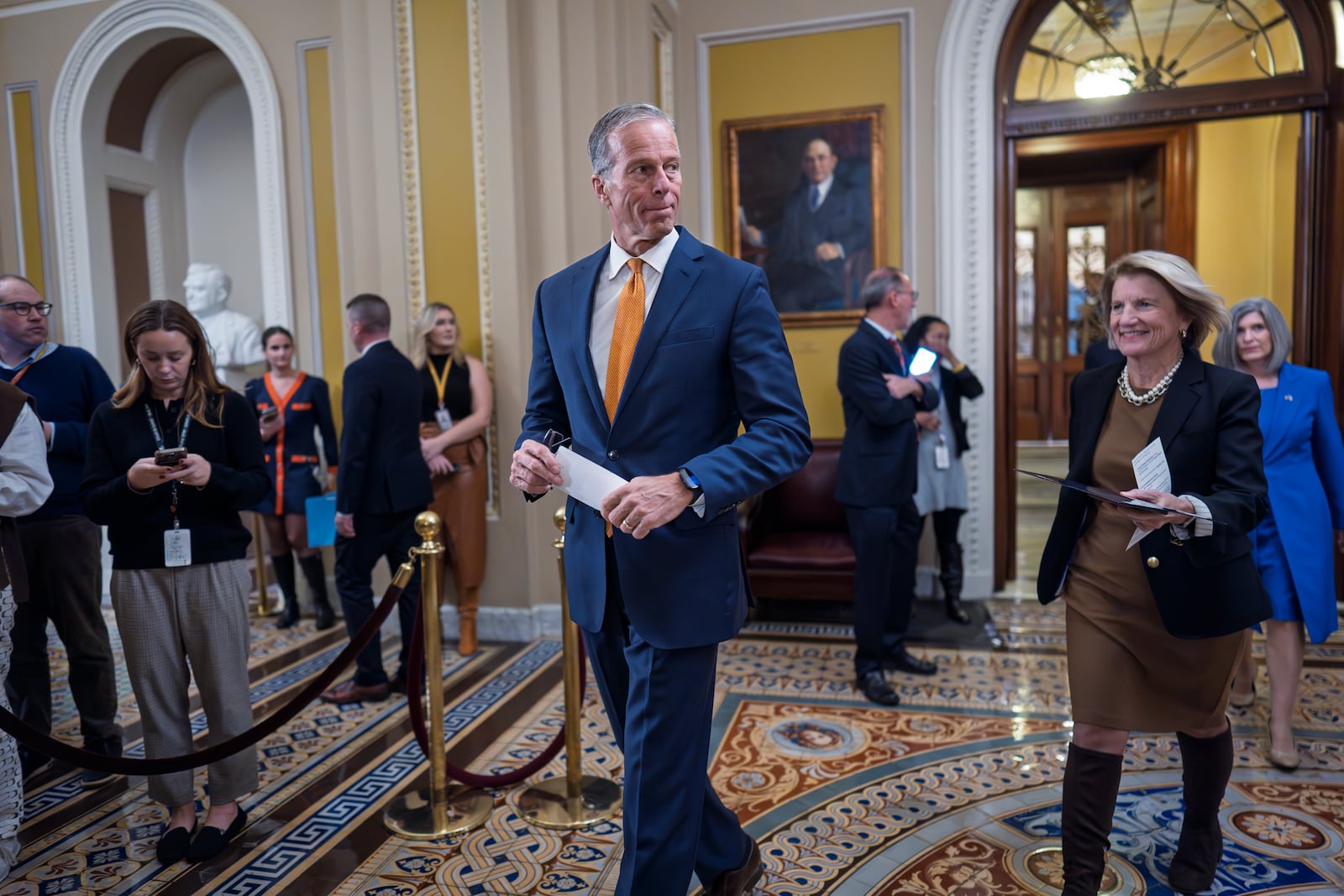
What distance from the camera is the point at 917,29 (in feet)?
18.7

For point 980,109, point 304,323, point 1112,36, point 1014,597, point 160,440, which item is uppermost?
point 1112,36

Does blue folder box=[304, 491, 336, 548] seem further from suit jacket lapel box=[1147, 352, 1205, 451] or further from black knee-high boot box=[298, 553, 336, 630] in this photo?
suit jacket lapel box=[1147, 352, 1205, 451]

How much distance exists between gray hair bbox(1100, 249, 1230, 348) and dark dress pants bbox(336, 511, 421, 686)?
3.12 meters

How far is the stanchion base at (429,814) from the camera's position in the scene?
9.46 ft

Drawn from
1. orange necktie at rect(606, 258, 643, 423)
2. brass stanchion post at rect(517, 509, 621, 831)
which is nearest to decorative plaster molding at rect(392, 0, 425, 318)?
brass stanchion post at rect(517, 509, 621, 831)

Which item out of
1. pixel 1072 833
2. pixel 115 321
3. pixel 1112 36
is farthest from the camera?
pixel 115 321

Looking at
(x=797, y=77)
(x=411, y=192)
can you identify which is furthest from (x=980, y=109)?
(x=411, y=192)

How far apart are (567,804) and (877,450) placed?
1993 mm

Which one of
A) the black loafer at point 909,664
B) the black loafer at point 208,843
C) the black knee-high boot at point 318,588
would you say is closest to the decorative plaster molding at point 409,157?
the black knee-high boot at point 318,588

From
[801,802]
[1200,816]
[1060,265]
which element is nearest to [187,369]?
[801,802]

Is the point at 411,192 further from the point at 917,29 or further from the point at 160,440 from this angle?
the point at 917,29

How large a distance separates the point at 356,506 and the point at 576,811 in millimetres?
1830

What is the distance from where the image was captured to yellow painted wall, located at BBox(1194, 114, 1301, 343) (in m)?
7.88

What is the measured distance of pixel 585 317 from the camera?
1.94 m
